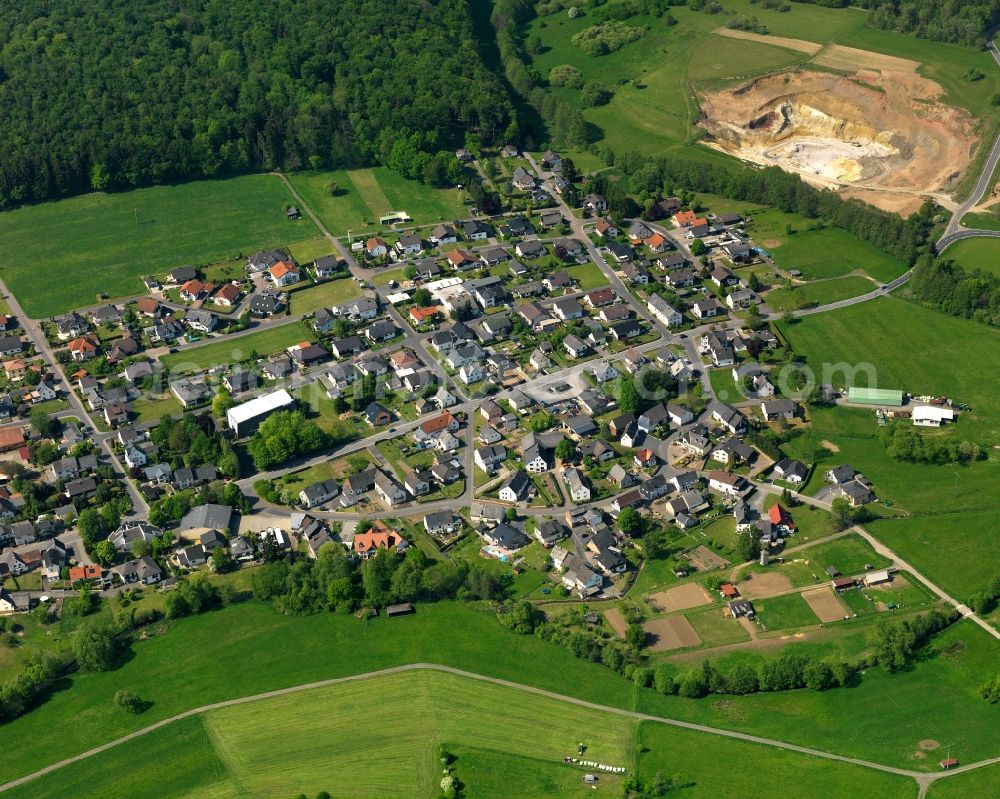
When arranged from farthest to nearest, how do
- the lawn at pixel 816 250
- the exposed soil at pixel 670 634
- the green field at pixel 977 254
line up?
the lawn at pixel 816 250 → the green field at pixel 977 254 → the exposed soil at pixel 670 634

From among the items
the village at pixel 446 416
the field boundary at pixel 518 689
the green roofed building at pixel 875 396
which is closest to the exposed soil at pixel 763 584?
the village at pixel 446 416

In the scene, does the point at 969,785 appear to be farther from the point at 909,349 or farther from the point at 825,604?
the point at 909,349

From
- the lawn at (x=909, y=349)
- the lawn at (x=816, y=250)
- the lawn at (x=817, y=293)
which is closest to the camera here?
the lawn at (x=909, y=349)

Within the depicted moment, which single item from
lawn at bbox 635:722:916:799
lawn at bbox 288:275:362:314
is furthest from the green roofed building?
lawn at bbox 288:275:362:314

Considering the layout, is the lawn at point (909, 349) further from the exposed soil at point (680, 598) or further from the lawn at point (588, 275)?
the exposed soil at point (680, 598)

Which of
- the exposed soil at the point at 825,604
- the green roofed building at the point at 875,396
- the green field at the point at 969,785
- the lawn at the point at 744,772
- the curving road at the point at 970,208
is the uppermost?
the curving road at the point at 970,208

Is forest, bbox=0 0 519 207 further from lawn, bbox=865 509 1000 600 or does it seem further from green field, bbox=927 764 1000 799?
green field, bbox=927 764 1000 799

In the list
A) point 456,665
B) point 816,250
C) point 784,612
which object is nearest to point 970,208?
point 816,250
